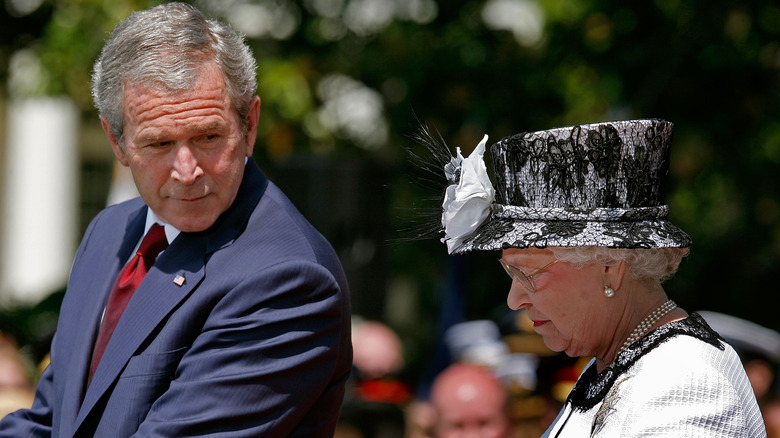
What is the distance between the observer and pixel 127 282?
2475 millimetres

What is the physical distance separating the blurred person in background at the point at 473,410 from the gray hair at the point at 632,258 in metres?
2.37

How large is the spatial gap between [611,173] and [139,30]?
113 cm

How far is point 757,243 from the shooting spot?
26.9ft

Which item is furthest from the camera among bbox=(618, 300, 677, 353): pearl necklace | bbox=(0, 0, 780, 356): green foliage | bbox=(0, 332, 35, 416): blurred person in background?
bbox=(0, 0, 780, 356): green foliage

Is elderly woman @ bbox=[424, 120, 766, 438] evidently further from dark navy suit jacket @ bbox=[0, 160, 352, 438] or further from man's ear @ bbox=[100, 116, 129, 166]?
man's ear @ bbox=[100, 116, 129, 166]

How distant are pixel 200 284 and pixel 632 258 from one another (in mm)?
972

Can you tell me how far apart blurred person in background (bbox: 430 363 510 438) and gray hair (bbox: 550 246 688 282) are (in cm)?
237

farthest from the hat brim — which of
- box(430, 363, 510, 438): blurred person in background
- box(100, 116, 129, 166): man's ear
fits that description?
box(430, 363, 510, 438): blurred person in background

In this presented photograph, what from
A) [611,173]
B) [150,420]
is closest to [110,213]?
[150,420]

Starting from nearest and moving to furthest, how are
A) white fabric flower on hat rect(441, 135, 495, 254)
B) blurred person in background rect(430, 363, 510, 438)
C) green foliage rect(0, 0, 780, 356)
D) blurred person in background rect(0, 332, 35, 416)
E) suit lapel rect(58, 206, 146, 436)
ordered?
white fabric flower on hat rect(441, 135, 495, 254) → suit lapel rect(58, 206, 146, 436) → blurred person in background rect(0, 332, 35, 416) → blurred person in background rect(430, 363, 510, 438) → green foliage rect(0, 0, 780, 356)

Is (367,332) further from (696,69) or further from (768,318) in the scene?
(768,318)

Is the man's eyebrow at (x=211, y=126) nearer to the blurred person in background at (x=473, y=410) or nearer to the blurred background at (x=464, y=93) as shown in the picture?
the blurred person in background at (x=473, y=410)

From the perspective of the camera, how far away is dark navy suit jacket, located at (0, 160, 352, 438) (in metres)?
2.15

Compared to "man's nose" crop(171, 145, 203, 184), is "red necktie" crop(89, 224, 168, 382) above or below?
below
